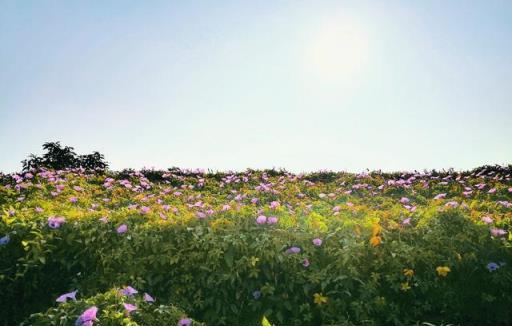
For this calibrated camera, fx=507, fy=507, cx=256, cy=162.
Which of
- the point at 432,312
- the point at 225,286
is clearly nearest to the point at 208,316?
the point at 225,286

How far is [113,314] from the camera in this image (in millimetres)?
3594

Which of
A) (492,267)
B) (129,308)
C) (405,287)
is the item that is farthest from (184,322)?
(492,267)

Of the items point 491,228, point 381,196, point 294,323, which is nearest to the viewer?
point 294,323

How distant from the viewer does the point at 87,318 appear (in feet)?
11.3

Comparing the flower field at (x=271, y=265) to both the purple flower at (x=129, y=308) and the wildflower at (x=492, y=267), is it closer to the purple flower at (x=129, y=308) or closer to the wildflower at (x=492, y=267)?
the wildflower at (x=492, y=267)

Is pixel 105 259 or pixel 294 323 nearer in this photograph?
pixel 294 323

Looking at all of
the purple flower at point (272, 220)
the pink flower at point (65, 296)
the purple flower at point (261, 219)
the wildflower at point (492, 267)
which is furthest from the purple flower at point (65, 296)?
the wildflower at point (492, 267)

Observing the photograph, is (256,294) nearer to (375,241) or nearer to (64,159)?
(375,241)

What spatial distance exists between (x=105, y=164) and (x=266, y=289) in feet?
57.3

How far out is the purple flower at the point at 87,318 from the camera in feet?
11.3

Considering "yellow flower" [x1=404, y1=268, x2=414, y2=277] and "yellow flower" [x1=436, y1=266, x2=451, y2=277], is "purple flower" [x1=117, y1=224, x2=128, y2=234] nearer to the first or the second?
"yellow flower" [x1=404, y1=268, x2=414, y2=277]

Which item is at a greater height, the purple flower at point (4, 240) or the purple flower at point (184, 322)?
the purple flower at point (4, 240)

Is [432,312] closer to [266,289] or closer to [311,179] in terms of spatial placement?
[266,289]

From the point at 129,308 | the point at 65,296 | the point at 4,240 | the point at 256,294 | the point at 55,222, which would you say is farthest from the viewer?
the point at 55,222
